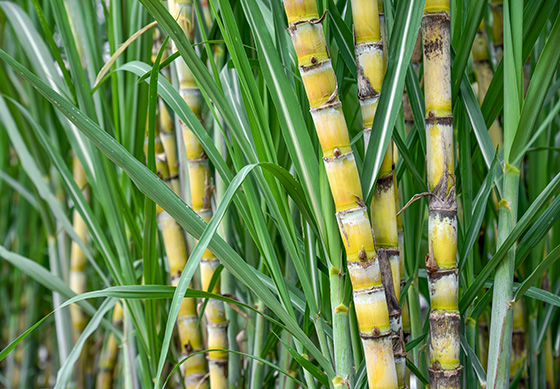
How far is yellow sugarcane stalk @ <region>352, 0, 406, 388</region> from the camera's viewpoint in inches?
13.3

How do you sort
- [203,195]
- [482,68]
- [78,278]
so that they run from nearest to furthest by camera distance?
[203,195] < [482,68] < [78,278]

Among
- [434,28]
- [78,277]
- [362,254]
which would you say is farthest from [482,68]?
[78,277]

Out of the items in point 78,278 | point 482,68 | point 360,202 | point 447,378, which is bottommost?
point 447,378

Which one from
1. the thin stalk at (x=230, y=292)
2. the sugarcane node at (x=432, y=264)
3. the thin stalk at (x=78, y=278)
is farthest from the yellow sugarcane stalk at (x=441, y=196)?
the thin stalk at (x=78, y=278)

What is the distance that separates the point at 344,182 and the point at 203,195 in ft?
0.73

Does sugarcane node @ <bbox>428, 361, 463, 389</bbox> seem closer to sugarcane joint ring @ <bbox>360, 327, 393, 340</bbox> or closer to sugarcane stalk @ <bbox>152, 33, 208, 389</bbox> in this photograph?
sugarcane joint ring @ <bbox>360, 327, 393, 340</bbox>

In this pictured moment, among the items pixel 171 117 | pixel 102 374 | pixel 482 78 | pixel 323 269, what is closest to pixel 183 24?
pixel 171 117

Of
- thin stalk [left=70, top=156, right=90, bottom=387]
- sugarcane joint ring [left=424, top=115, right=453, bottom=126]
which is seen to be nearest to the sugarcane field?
sugarcane joint ring [left=424, top=115, right=453, bottom=126]

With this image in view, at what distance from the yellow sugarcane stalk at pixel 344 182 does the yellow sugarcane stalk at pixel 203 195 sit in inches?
7.9

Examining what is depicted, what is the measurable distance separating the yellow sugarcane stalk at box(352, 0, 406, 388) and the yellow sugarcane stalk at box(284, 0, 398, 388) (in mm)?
33

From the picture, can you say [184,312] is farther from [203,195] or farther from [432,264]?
[432,264]

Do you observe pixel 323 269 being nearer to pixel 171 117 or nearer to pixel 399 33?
pixel 399 33

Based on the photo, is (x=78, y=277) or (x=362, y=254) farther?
(x=78, y=277)

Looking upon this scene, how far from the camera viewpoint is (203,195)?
505 millimetres
